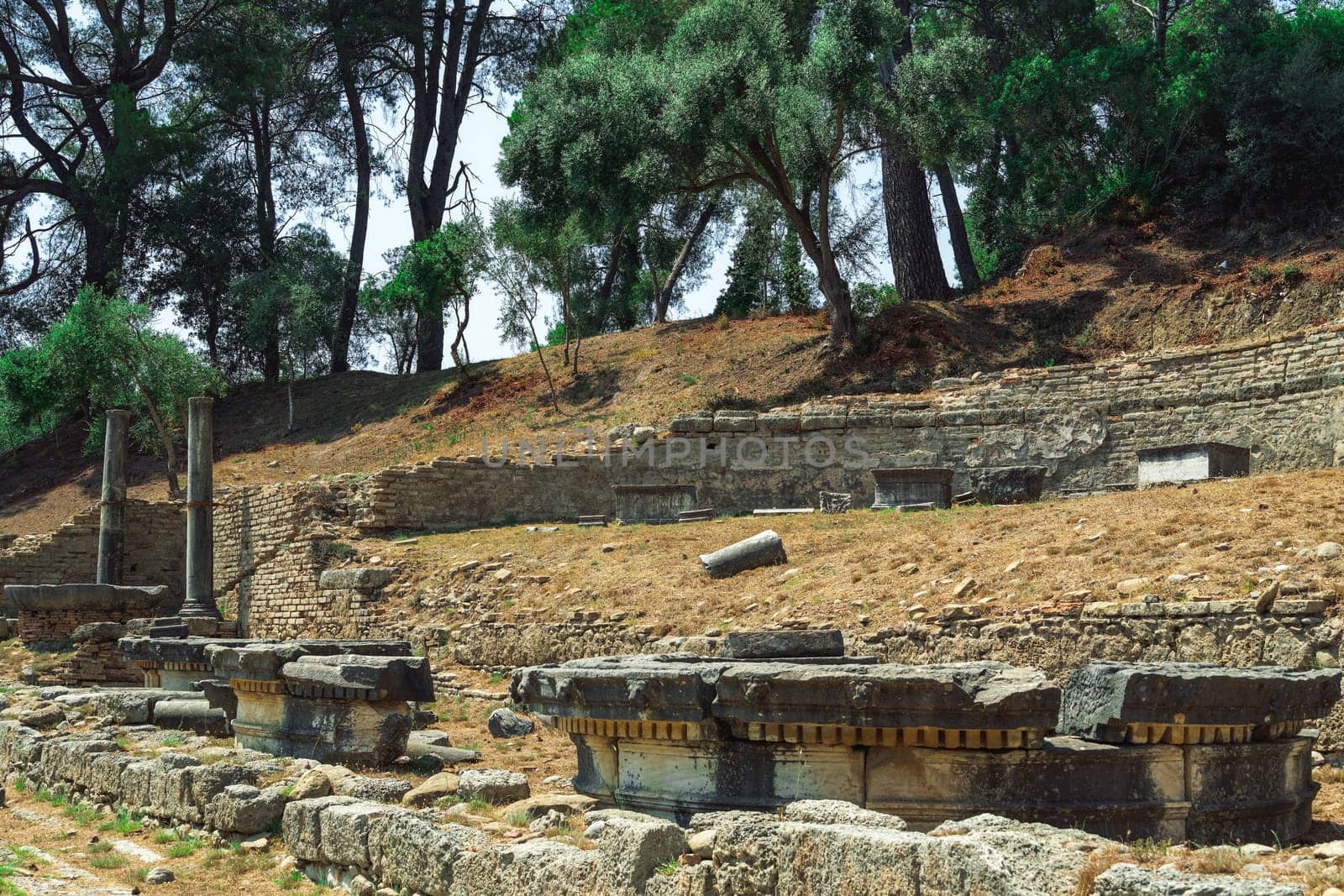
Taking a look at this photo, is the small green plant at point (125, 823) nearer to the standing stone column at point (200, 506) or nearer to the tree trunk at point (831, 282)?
the standing stone column at point (200, 506)

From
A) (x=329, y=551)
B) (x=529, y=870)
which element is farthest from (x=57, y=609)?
(x=529, y=870)

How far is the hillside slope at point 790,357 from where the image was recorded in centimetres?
2014

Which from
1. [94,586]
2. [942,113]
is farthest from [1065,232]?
[94,586]

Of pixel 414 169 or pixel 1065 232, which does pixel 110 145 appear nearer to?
pixel 414 169

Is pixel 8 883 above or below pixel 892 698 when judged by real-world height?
below

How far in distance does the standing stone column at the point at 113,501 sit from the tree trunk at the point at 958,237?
1630cm

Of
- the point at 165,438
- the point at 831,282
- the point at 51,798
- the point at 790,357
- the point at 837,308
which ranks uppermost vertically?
the point at 831,282

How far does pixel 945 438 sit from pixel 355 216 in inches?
896

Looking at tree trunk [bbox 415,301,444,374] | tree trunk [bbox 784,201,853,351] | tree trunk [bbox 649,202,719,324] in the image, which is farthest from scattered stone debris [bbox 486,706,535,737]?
tree trunk [bbox 415,301,444,374]

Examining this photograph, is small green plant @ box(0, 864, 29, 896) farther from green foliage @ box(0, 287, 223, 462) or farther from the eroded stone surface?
green foliage @ box(0, 287, 223, 462)

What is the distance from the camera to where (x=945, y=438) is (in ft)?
60.5

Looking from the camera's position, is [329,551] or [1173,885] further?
[329,551]

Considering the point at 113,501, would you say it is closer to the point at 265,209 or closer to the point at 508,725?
the point at 508,725

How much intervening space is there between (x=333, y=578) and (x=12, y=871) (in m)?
10.5
